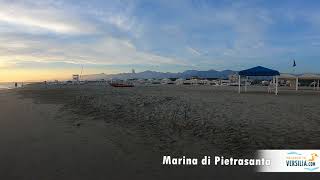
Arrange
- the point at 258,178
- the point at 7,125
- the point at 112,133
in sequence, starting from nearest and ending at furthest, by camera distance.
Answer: the point at 258,178 → the point at 112,133 → the point at 7,125

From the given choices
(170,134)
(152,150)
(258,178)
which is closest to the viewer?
(258,178)

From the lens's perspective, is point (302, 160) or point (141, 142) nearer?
point (302, 160)

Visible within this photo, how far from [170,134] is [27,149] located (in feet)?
11.6

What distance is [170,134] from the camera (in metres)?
8.11

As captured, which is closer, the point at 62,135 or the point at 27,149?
the point at 27,149

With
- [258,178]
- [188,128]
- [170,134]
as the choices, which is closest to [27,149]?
[170,134]

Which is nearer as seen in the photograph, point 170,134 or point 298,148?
point 298,148

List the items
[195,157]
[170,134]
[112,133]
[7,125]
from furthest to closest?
1. [7,125]
2. [112,133]
3. [170,134]
4. [195,157]

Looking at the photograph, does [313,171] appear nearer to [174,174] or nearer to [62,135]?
[174,174]

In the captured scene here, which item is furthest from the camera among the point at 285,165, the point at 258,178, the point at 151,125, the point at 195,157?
the point at 151,125

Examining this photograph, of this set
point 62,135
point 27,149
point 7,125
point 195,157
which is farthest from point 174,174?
point 7,125

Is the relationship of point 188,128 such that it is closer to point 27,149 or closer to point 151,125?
point 151,125

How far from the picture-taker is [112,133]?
873cm

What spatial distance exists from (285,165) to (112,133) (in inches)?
196
